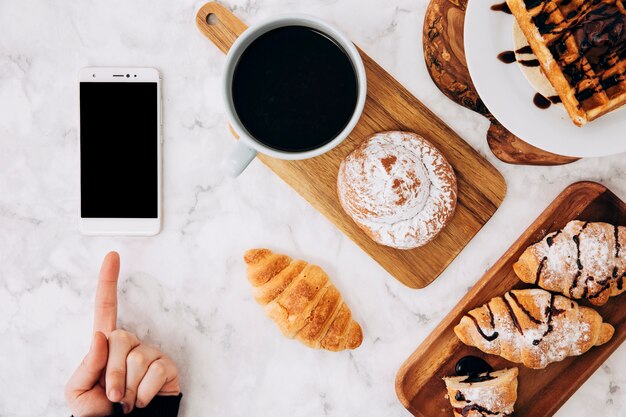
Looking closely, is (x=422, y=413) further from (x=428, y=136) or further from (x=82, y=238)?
(x=82, y=238)

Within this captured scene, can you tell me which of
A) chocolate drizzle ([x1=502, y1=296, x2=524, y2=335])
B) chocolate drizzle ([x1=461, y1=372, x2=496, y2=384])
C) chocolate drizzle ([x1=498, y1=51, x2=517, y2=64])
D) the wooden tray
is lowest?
chocolate drizzle ([x1=461, y1=372, x2=496, y2=384])

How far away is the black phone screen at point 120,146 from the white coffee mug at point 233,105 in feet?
0.92

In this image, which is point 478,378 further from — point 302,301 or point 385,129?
point 385,129

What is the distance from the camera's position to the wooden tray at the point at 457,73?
36.2 inches

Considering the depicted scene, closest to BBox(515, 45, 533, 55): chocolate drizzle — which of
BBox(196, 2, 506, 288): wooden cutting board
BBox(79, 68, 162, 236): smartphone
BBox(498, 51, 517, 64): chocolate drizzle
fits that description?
BBox(498, 51, 517, 64): chocolate drizzle

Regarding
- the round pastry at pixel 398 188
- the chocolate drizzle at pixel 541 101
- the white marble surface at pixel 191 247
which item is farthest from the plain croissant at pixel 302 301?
the chocolate drizzle at pixel 541 101

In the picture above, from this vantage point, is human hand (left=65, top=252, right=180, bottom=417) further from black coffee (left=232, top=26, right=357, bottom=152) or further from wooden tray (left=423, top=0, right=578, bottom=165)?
wooden tray (left=423, top=0, right=578, bottom=165)

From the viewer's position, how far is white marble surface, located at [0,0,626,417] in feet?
3.30

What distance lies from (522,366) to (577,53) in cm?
57

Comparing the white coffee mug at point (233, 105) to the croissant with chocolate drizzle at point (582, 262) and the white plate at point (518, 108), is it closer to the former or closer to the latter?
the white plate at point (518, 108)

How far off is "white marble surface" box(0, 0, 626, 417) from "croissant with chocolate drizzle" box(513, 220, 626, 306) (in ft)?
0.26

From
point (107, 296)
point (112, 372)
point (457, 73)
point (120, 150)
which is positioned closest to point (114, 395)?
point (112, 372)

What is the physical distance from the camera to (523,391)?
3.24 ft

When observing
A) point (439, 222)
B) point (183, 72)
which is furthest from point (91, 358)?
point (439, 222)
